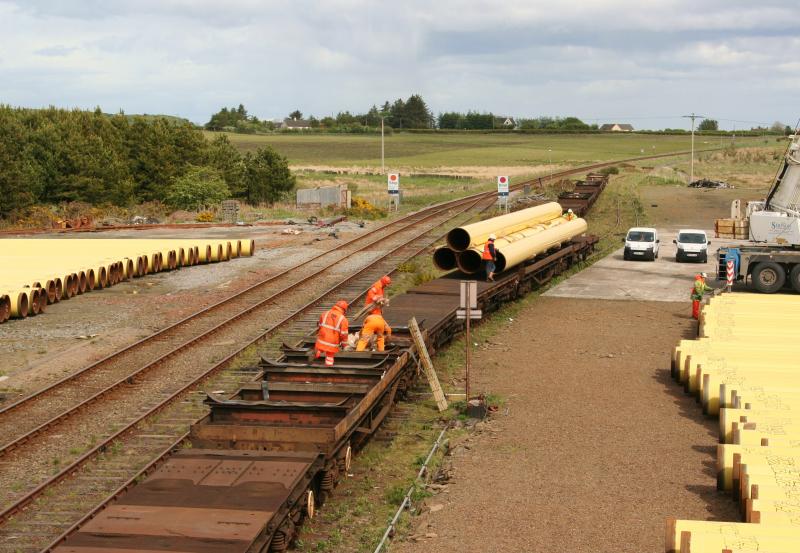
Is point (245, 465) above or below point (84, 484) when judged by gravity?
above

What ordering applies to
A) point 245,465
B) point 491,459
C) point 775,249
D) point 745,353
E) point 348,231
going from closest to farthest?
1. point 245,465
2. point 491,459
3. point 745,353
4. point 775,249
5. point 348,231

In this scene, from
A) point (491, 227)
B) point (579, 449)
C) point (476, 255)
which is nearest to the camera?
point (579, 449)

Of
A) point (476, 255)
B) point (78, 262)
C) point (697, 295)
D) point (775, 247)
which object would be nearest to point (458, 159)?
point (775, 247)

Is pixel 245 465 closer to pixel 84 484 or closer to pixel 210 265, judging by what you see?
pixel 84 484

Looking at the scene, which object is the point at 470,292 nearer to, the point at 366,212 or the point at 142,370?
the point at 142,370

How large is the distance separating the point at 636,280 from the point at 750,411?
19627mm

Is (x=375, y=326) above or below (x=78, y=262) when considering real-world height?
above

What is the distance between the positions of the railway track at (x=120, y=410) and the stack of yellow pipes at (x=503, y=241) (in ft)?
12.7

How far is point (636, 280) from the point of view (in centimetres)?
3453

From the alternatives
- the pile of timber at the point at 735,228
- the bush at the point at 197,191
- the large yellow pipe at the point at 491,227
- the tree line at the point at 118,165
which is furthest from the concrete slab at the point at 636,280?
the tree line at the point at 118,165

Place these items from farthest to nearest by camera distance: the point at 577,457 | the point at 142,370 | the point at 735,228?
1. the point at 735,228
2. the point at 142,370
3. the point at 577,457

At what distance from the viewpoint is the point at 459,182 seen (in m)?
87.8

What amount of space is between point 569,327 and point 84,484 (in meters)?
15.7

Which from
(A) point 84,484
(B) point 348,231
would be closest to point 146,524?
(A) point 84,484
